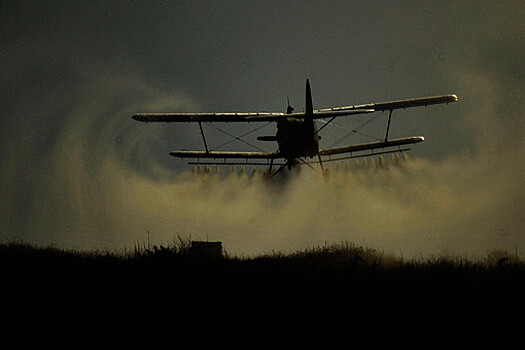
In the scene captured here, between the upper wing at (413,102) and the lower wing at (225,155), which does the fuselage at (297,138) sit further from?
the upper wing at (413,102)

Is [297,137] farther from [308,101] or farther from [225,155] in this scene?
[225,155]

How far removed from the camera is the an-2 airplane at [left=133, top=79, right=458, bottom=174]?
26156 mm

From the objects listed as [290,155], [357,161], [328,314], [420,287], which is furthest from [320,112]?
[328,314]

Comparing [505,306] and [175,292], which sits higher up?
[175,292]

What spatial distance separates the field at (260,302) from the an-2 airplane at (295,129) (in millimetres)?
14583

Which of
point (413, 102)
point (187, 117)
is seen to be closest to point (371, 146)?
point (413, 102)

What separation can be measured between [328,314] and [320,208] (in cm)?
3231

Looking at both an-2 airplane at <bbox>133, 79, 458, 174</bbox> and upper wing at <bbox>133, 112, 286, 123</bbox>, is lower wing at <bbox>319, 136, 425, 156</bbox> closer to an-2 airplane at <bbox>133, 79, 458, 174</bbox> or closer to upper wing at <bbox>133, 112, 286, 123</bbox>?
an-2 airplane at <bbox>133, 79, 458, 174</bbox>

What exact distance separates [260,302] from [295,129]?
19.2 meters

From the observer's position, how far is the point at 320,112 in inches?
1033

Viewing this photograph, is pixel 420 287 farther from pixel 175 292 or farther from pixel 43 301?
pixel 43 301

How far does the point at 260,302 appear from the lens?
9.12 metres

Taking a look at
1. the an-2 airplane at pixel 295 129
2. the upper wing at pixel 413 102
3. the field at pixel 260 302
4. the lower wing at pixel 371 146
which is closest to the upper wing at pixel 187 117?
the an-2 airplane at pixel 295 129

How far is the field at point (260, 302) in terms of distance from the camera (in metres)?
8.02
